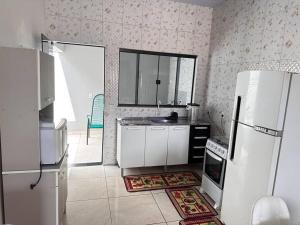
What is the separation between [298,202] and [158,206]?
1563 millimetres

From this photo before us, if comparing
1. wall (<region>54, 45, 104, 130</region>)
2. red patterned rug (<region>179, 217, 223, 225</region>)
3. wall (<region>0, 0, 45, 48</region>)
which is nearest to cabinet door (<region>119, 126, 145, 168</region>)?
red patterned rug (<region>179, 217, 223, 225</region>)

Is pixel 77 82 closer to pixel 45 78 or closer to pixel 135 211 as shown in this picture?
pixel 45 78

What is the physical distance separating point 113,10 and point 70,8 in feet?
2.20

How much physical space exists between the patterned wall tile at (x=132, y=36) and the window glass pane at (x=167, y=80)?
0.60m

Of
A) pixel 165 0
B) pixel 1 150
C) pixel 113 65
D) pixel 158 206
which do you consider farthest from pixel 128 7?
pixel 158 206

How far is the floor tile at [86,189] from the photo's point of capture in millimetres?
2830

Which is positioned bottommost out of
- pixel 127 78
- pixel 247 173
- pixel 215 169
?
pixel 215 169

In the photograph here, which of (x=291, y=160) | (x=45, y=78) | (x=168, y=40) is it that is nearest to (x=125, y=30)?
(x=168, y=40)

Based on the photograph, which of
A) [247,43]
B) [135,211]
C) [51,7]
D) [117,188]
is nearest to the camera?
[135,211]

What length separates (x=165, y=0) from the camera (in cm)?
360

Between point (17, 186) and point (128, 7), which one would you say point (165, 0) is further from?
point (17, 186)

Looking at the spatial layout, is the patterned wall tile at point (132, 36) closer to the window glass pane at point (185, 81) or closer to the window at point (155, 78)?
the window at point (155, 78)

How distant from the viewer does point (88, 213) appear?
8.19 feet

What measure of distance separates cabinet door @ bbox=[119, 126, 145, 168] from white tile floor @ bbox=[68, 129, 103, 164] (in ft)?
2.83
